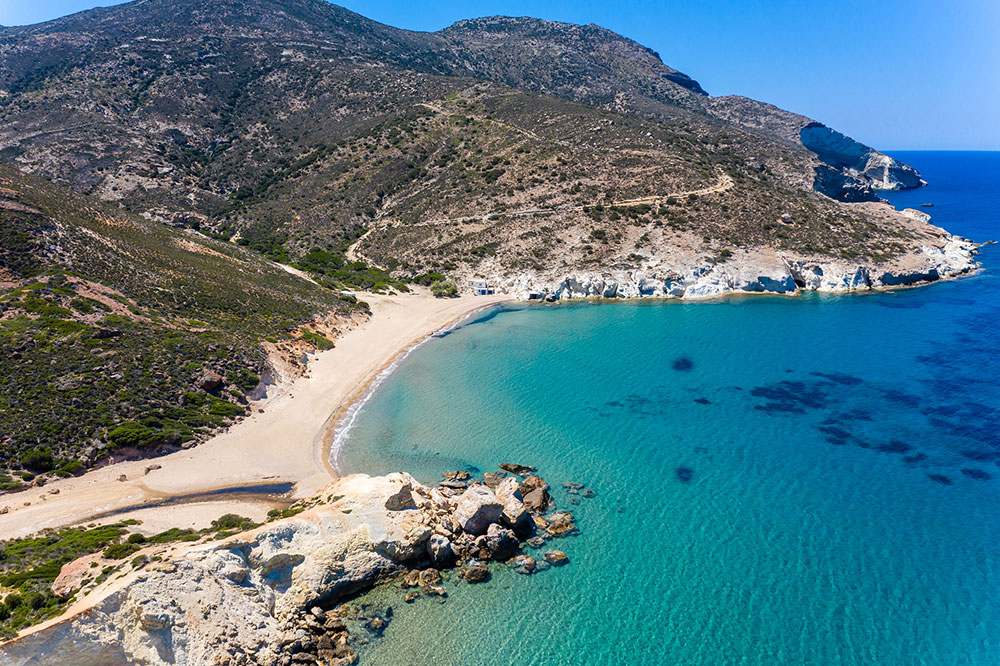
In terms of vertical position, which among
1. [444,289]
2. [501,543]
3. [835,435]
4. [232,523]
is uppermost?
[444,289]

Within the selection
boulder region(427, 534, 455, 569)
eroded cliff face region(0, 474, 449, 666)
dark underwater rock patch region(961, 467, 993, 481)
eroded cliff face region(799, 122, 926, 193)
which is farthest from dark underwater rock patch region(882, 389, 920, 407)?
eroded cliff face region(799, 122, 926, 193)

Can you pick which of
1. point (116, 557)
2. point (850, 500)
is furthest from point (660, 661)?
point (116, 557)

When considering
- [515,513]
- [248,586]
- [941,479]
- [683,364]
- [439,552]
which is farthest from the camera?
[683,364]

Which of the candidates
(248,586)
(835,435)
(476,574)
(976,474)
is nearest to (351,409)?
(248,586)

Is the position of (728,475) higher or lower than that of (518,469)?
higher

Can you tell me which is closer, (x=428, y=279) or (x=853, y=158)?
(x=428, y=279)

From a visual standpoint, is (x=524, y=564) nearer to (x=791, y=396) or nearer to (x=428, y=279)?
(x=791, y=396)

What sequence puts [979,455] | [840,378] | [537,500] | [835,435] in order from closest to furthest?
[537,500] < [979,455] < [835,435] < [840,378]
